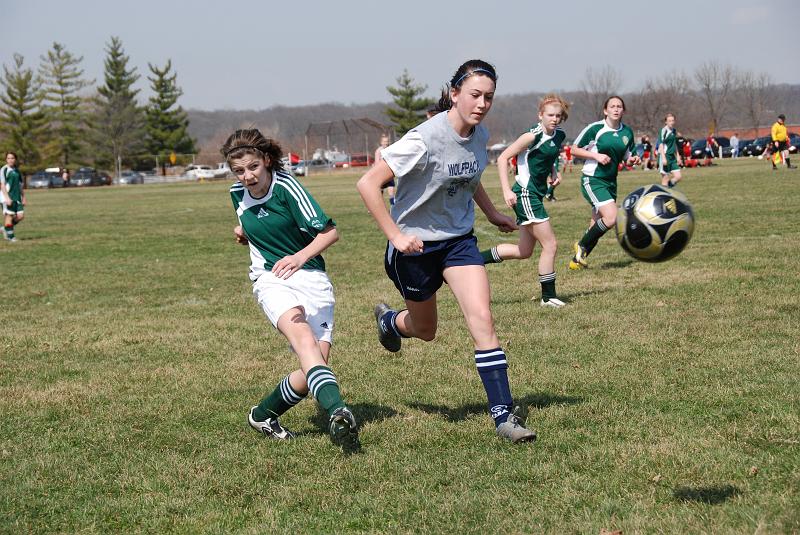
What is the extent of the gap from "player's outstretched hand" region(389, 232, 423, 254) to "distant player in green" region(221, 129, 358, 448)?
458 mm

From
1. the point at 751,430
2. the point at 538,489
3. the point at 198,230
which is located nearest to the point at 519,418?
the point at 538,489

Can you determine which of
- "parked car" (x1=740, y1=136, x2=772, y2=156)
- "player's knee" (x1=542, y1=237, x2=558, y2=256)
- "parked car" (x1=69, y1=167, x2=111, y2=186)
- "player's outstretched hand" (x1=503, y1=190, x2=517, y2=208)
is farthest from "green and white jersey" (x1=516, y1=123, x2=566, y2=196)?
"parked car" (x1=69, y1=167, x2=111, y2=186)

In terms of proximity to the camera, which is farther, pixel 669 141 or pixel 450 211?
pixel 669 141

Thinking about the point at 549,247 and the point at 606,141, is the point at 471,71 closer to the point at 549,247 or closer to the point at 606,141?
the point at 549,247

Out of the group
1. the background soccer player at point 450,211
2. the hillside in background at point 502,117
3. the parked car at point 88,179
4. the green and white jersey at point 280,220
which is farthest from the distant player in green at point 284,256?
the parked car at point 88,179

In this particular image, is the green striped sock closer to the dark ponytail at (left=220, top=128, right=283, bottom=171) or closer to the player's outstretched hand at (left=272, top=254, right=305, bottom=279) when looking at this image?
the player's outstretched hand at (left=272, top=254, right=305, bottom=279)

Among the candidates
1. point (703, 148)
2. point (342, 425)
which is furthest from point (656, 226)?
point (703, 148)

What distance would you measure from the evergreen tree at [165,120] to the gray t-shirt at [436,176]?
4021 inches

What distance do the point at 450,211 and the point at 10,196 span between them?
1817cm

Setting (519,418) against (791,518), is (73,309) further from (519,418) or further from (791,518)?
(791,518)

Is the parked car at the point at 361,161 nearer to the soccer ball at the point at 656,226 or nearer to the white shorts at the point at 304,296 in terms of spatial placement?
the white shorts at the point at 304,296

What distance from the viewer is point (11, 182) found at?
21.4 metres

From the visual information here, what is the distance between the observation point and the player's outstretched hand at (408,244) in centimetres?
506

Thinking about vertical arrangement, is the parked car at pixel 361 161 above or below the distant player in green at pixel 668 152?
below
